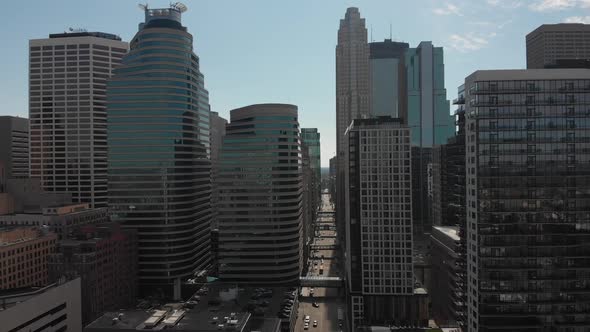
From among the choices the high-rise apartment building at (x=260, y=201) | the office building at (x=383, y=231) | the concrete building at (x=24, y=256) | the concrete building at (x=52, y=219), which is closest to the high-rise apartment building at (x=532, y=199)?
the office building at (x=383, y=231)

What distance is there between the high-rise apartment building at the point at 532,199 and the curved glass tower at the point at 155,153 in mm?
105006

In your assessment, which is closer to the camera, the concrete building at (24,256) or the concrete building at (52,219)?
the concrete building at (24,256)

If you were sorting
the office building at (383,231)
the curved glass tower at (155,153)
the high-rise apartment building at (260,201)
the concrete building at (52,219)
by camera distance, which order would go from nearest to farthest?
1. the office building at (383,231)
2. the concrete building at (52,219)
3. the high-rise apartment building at (260,201)
4. the curved glass tower at (155,153)

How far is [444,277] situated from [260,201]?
6173 cm

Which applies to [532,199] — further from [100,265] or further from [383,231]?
[100,265]

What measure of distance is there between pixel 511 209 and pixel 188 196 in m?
110

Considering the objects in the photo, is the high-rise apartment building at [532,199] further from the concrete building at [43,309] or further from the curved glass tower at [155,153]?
the curved glass tower at [155,153]

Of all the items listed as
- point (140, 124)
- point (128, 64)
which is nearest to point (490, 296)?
point (140, 124)

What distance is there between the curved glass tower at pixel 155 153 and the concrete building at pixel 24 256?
2816 cm

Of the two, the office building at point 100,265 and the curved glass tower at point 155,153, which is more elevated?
the curved glass tower at point 155,153

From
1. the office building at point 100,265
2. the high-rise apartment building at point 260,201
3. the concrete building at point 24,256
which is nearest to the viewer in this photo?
the concrete building at point 24,256

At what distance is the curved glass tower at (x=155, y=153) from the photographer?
152 metres

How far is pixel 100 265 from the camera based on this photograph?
121188 mm

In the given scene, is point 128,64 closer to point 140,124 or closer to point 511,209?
point 140,124
